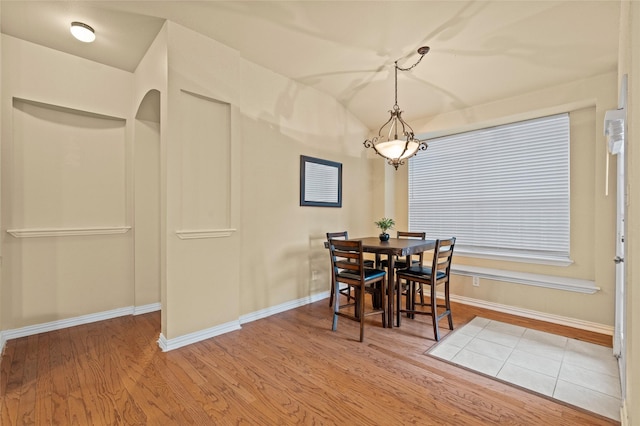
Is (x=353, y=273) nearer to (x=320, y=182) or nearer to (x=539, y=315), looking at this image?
(x=320, y=182)

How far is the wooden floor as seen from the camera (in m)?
1.67

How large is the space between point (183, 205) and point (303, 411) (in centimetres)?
191

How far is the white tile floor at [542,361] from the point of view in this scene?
1.89 meters

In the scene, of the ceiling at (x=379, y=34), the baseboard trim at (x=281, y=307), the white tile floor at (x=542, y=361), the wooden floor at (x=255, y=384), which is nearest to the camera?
the wooden floor at (x=255, y=384)

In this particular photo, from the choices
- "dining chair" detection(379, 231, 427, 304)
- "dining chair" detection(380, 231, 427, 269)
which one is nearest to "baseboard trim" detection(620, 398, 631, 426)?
"dining chair" detection(379, 231, 427, 304)

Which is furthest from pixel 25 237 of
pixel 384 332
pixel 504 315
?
pixel 504 315

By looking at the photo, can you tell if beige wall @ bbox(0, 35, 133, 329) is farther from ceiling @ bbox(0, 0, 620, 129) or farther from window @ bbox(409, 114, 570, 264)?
window @ bbox(409, 114, 570, 264)

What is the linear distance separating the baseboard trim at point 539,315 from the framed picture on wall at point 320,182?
7.10 ft

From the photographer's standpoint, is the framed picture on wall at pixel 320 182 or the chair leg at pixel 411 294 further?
the framed picture on wall at pixel 320 182

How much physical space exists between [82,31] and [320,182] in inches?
110


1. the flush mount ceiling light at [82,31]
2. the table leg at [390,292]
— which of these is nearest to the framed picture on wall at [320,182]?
the table leg at [390,292]

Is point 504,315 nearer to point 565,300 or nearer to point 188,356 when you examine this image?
point 565,300

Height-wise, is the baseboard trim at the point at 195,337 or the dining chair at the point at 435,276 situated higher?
the dining chair at the point at 435,276

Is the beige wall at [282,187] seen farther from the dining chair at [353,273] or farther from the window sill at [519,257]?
the window sill at [519,257]
